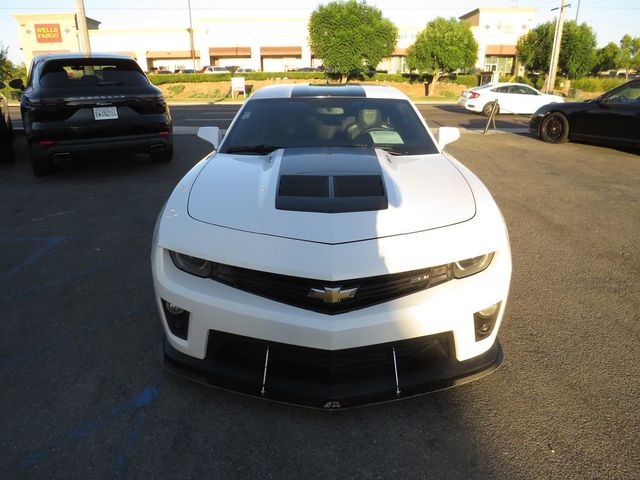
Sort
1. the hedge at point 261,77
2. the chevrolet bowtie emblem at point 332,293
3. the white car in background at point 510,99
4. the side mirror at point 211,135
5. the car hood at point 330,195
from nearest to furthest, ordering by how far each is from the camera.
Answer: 1. the chevrolet bowtie emblem at point 332,293
2. the car hood at point 330,195
3. the side mirror at point 211,135
4. the white car in background at point 510,99
5. the hedge at point 261,77

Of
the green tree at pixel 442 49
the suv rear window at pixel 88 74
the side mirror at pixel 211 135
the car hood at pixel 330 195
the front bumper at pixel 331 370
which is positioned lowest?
the front bumper at pixel 331 370

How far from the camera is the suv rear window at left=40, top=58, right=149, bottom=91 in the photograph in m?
6.55

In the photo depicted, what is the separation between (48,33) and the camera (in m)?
62.2

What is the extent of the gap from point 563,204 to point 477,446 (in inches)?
188

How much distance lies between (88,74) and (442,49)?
3472cm

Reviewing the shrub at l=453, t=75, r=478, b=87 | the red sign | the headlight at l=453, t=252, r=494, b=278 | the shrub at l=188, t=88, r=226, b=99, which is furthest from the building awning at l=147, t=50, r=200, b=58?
the headlight at l=453, t=252, r=494, b=278

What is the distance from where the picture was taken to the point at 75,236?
4.73m

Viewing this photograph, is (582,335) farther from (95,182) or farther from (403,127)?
(95,182)

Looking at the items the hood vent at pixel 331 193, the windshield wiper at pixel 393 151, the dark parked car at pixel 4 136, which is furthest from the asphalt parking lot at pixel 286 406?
the dark parked car at pixel 4 136

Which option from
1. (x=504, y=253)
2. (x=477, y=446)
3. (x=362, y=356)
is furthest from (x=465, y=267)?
(x=477, y=446)

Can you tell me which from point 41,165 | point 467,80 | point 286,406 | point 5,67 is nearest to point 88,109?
point 41,165

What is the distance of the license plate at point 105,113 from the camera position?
652 centimetres

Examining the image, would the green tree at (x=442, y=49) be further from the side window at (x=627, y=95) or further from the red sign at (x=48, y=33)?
the red sign at (x=48, y=33)

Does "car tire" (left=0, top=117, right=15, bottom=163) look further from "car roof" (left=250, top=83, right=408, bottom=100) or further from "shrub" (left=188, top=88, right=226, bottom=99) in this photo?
"shrub" (left=188, top=88, right=226, bottom=99)
